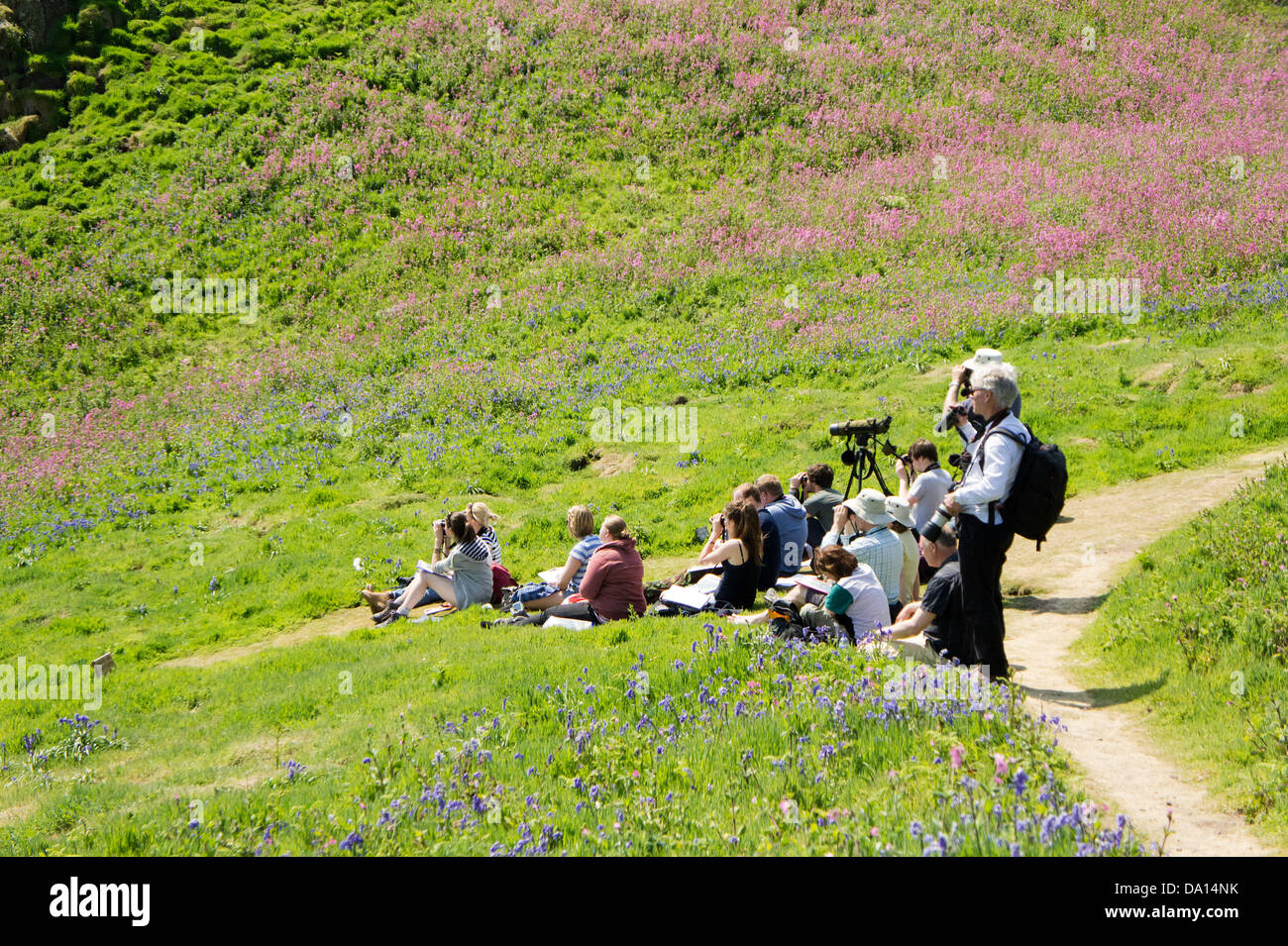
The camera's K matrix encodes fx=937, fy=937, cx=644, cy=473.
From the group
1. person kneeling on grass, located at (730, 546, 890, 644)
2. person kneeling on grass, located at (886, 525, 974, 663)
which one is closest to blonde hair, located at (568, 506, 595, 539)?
person kneeling on grass, located at (730, 546, 890, 644)

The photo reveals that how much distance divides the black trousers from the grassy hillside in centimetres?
127

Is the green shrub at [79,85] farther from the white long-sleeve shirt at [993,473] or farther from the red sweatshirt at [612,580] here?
the white long-sleeve shirt at [993,473]

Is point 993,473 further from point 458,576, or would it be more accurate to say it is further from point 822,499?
point 458,576

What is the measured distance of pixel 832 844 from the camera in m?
4.82

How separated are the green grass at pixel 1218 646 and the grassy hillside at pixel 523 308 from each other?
170 centimetres

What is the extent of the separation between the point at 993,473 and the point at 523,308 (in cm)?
2157

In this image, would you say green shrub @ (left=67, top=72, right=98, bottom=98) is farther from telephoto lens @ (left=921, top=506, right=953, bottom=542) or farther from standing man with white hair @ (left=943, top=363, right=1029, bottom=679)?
standing man with white hair @ (left=943, top=363, right=1029, bottom=679)

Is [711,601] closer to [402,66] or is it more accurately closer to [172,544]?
[172,544]

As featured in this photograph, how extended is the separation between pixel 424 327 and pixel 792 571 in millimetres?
18266

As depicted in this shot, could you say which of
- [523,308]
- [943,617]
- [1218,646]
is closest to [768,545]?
[943,617]

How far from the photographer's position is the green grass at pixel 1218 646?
256 inches

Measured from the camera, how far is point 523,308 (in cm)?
2769
